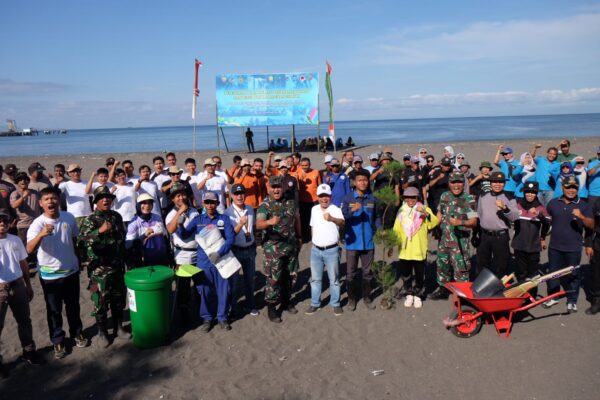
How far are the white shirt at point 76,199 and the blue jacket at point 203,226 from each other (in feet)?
10.6

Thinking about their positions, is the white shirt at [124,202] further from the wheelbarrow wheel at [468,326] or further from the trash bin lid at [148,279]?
the wheelbarrow wheel at [468,326]

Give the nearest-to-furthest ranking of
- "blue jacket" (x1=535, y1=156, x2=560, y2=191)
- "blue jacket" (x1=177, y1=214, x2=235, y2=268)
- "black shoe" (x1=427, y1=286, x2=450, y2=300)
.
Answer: "blue jacket" (x1=177, y1=214, x2=235, y2=268) < "black shoe" (x1=427, y1=286, x2=450, y2=300) < "blue jacket" (x1=535, y1=156, x2=560, y2=191)

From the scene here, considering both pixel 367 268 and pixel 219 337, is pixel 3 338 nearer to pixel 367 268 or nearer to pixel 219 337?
pixel 219 337

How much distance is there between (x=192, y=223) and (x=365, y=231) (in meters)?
2.51

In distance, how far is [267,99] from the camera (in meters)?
24.1

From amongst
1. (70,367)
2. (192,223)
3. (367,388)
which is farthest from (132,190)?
(367,388)

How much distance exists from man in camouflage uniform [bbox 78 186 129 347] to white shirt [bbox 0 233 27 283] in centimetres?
64

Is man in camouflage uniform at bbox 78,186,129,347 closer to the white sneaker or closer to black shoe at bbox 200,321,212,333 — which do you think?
black shoe at bbox 200,321,212,333

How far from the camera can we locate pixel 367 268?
20.8 feet

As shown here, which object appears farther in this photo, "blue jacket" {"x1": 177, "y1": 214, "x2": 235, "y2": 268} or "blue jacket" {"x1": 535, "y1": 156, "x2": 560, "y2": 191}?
"blue jacket" {"x1": 535, "y1": 156, "x2": 560, "y2": 191}

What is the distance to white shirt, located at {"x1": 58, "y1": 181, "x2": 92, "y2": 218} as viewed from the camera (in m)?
7.71

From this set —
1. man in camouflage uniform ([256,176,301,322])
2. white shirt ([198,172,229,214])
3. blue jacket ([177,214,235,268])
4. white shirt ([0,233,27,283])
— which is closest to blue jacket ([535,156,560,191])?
man in camouflage uniform ([256,176,301,322])

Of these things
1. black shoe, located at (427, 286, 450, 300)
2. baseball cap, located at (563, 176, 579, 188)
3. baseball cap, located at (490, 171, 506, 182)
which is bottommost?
black shoe, located at (427, 286, 450, 300)

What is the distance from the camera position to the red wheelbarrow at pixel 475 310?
5.28 meters
